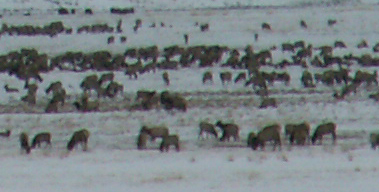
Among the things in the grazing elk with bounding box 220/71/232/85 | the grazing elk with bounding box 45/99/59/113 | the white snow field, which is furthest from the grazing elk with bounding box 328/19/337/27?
the grazing elk with bounding box 45/99/59/113

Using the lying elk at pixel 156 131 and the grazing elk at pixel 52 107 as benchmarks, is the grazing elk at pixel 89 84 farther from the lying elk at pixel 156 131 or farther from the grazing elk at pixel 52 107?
the lying elk at pixel 156 131

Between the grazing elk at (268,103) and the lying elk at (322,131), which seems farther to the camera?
the grazing elk at (268,103)

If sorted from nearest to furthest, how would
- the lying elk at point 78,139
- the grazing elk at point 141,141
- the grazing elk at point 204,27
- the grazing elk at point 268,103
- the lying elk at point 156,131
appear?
the lying elk at point 78,139
the grazing elk at point 141,141
the lying elk at point 156,131
the grazing elk at point 268,103
the grazing elk at point 204,27

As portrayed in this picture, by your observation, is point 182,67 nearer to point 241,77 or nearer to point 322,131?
point 241,77

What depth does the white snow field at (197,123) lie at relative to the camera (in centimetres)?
1783

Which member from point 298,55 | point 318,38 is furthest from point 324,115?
point 318,38

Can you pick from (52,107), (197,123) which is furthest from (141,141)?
(52,107)

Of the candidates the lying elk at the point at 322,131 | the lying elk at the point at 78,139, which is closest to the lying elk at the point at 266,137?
the lying elk at the point at 322,131

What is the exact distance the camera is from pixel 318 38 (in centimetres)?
4378

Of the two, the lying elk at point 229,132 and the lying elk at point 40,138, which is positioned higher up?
the lying elk at point 229,132

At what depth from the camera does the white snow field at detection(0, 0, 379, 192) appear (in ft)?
58.5

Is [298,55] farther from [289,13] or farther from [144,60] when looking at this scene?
[289,13]

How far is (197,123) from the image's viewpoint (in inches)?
1003

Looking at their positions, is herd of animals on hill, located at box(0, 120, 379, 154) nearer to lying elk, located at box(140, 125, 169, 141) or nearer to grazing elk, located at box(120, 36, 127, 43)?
lying elk, located at box(140, 125, 169, 141)
